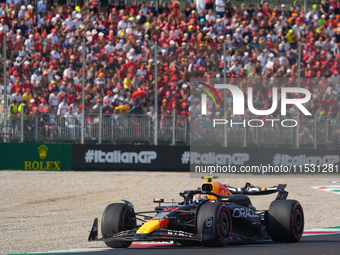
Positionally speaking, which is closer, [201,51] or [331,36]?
[201,51]

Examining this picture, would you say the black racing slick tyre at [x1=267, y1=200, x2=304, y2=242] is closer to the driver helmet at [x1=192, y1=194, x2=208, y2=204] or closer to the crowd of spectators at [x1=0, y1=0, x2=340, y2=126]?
the driver helmet at [x1=192, y1=194, x2=208, y2=204]

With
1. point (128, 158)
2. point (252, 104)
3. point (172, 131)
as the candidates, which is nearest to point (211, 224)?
point (252, 104)

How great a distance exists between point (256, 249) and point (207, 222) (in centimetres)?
70

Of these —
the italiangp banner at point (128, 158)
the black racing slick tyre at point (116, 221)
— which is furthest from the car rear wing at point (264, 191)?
the italiangp banner at point (128, 158)

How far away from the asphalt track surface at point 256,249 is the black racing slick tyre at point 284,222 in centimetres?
13

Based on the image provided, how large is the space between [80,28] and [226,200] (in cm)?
1442

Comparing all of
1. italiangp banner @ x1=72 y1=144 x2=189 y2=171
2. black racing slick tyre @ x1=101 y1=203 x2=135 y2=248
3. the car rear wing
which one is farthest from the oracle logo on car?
black racing slick tyre @ x1=101 y1=203 x2=135 y2=248

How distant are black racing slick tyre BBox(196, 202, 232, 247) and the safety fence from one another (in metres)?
11.6

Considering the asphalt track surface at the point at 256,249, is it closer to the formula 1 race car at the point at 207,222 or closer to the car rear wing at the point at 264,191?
the formula 1 race car at the point at 207,222

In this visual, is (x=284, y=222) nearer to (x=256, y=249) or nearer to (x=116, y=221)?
(x=256, y=249)

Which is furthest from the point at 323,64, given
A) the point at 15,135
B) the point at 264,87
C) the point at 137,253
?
the point at 137,253

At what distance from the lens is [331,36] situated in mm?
23547

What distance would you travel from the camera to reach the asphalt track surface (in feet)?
25.3

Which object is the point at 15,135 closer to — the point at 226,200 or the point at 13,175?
the point at 13,175
